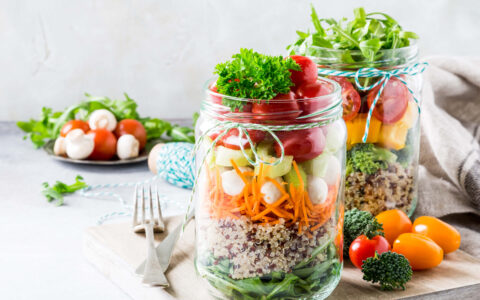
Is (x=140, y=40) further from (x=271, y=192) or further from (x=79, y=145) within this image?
(x=271, y=192)

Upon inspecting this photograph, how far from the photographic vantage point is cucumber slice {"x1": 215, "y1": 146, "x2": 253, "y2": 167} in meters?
0.99

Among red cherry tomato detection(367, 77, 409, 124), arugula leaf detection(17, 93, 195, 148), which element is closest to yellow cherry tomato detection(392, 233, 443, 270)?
red cherry tomato detection(367, 77, 409, 124)

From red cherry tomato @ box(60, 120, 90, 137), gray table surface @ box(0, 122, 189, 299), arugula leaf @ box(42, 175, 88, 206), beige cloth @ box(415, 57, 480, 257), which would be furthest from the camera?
red cherry tomato @ box(60, 120, 90, 137)

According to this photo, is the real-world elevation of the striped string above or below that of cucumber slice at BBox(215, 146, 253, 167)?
above

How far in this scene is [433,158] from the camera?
5.64 ft

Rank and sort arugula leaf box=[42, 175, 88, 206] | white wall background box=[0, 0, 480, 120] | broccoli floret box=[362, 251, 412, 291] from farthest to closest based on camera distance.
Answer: white wall background box=[0, 0, 480, 120] → arugula leaf box=[42, 175, 88, 206] → broccoli floret box=[362, 251, 412, 291]

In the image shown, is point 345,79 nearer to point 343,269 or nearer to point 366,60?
point 366,60

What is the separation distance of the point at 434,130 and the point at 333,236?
77 cm

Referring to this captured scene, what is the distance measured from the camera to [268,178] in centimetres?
97

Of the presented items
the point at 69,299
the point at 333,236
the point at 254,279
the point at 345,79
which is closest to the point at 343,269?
the point at 333,236

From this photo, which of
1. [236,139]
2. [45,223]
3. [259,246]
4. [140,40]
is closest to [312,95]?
[236,139]

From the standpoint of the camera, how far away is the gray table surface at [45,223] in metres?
1.25

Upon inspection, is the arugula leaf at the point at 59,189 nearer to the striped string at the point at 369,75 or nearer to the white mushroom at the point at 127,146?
the white mushroom at the point at 127,146

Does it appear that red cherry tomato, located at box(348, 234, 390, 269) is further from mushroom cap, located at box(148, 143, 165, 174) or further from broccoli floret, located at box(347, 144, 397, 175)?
mushroom cap, located at box(148, 143, 165, 174)
